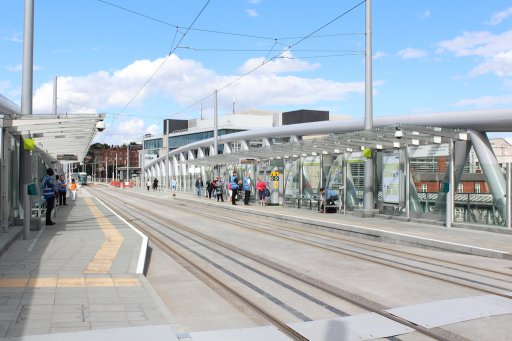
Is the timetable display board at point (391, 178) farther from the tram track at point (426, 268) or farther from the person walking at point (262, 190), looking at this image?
the person walking at point (262, 190)

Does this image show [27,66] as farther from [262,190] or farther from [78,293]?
[262,190]

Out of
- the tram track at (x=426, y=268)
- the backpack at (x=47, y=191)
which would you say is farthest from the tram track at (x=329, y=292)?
the backpack at (x=47, y=191)

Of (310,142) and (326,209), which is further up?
(310,142)

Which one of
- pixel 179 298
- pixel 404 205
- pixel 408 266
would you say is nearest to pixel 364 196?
pixel 404 205

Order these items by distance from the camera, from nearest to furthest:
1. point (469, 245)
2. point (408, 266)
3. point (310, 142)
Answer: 1. point (408, 266)
2. point (469, 245)
3. point (310, 142)

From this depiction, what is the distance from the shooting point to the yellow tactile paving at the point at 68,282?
24.6 ft

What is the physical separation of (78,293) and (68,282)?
0.77m

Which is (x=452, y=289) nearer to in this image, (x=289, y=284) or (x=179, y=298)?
(x=289, y=284)

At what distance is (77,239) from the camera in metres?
12.7

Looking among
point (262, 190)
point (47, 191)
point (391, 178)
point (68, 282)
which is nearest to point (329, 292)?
point (68, 282)

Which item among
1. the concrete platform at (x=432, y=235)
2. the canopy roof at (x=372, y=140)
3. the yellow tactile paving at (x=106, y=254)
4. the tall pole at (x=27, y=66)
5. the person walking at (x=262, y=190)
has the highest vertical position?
the tall pole at (x=27, y=66)

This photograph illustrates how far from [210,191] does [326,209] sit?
58.5 feet

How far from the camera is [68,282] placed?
25.5 ft

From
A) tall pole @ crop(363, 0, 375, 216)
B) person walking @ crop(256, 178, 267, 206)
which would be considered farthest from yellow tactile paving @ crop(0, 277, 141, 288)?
person walking @ crop(256, 178, 267, 206)
